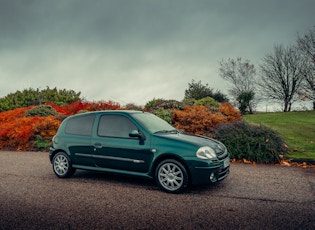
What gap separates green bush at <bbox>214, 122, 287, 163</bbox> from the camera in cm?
922

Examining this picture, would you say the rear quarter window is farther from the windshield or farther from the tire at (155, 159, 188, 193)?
the tire at (155, 159, 188, 193)

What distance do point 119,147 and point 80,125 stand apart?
1372 mm

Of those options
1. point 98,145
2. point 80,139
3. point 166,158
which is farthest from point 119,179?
point 166,158

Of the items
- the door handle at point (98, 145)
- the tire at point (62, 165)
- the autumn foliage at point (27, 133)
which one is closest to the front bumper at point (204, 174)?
the door handle at point (98, 145)

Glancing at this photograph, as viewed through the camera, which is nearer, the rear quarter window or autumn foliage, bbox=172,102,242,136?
the rear quarter window

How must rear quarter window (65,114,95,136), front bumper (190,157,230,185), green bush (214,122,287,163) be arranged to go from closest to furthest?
front bumper (190,157,230,185)
rear quarter window (65,114,95,136)
green bush (214,122,287,163)

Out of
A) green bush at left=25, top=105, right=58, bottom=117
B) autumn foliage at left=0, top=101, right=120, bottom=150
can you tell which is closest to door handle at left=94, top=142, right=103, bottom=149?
autumn foliage at left=0, top=101, right=120, bottom=150

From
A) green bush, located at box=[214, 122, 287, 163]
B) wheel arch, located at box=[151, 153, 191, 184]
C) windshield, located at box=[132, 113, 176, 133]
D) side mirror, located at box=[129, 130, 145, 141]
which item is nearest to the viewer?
wheel arch, located at box=[151, 153, 191, 184]

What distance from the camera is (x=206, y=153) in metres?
5.74

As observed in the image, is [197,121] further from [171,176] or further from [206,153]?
[171,176]

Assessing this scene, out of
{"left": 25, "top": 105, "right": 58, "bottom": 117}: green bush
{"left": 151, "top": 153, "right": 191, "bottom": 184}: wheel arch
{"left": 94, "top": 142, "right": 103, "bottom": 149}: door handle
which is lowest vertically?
{"left": 151, "top": 153, "right": 191, "bottom": 184}: wheel arch

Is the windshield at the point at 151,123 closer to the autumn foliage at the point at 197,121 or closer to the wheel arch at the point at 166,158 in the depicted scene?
the wheel arch at the point at 166,158

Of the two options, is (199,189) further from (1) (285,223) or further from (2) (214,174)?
(1) (285,223)

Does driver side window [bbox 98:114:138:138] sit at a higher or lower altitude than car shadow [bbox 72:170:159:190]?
higher
